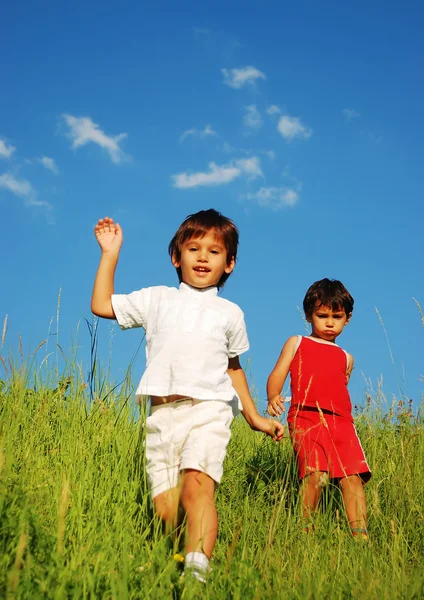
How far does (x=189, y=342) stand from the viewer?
341 centimetres

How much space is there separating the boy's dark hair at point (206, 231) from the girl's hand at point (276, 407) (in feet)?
2.98

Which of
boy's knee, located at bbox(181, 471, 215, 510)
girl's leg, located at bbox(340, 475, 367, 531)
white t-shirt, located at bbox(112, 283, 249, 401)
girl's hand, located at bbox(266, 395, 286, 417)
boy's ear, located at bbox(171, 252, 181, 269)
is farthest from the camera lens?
girl's hand, located at bbox(266, 395, 286, 417)

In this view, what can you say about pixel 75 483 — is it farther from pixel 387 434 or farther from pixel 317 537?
pixel 387 434

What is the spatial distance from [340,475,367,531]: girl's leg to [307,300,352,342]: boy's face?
1.09 meters

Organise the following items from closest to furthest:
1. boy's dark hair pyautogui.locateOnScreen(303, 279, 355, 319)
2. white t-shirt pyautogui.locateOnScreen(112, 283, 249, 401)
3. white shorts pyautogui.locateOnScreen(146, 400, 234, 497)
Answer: white shorts pyautogui.locateOnScreen(146, 400, 234, 497)
white t-shirt pyautogui.locateOnScreen(112, 283, 249, 401)
boy's dark hair pyautogui.locateOnScreen(303, 279, 355, 319)

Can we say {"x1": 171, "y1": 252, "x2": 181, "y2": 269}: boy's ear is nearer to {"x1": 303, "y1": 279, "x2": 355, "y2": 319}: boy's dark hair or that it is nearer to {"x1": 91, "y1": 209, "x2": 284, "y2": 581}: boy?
{"x1": 91, "y1": 209, "x2": 284, "y2": 581}: boy

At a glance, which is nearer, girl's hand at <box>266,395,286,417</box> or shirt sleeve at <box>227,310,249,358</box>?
shirt sleeve at <box>227,310,249,358</box>

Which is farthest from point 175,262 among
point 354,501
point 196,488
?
point 354,501

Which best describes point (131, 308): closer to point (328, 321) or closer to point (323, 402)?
point (323, 402)

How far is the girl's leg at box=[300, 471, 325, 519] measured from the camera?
13.3ft

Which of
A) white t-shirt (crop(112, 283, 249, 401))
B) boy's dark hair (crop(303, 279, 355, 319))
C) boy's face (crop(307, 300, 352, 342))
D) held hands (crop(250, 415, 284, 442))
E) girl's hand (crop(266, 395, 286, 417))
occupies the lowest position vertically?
held hands (crop(250, 415, 284, 442))

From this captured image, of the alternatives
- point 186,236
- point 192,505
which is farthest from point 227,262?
point 192,505

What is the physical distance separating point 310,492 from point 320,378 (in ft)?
2.66

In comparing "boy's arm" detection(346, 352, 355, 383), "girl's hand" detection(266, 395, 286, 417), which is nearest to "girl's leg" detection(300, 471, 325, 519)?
"girl's hand" detection(266, 395, 286, 417)
